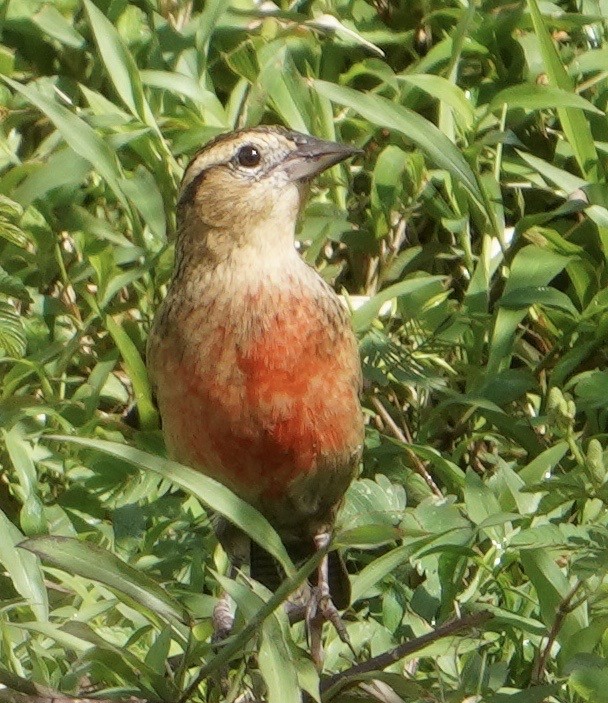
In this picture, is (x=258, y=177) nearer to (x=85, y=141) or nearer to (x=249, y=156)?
(x=249, y=156)

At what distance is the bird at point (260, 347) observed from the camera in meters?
4.50

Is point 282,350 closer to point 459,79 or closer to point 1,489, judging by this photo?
point 1,489

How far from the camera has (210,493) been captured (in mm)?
3596

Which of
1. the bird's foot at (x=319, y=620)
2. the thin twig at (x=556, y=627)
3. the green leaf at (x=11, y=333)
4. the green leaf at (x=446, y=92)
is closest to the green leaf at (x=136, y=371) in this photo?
the green leaf at (x=11, y=333)

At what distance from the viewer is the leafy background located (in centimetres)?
461

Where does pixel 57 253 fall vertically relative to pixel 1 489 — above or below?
above

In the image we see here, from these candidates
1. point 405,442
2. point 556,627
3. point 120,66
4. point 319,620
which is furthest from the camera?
point 120,66

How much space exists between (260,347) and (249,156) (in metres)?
0.57

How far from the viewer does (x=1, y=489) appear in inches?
214

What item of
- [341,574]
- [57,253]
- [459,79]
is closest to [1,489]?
[57,253]

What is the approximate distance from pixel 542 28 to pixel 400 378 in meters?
1.13

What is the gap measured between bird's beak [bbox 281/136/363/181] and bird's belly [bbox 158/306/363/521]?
41 centimetres

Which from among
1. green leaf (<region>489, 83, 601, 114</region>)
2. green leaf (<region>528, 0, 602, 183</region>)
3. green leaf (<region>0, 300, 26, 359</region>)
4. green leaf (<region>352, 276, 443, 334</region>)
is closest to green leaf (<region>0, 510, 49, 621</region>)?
green leaf (<region>0, 300, 26, 359</region>)

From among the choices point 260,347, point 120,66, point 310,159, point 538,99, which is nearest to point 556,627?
point 260,347
